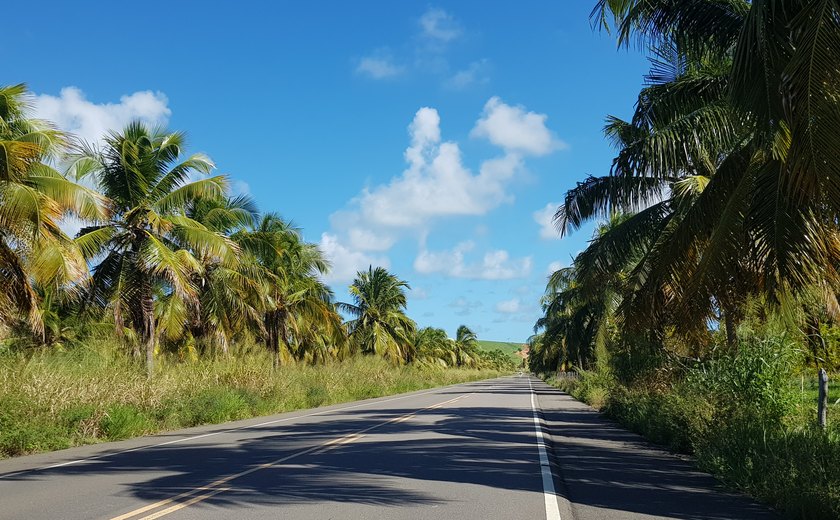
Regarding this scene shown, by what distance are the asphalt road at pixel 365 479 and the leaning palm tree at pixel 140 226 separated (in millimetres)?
6333

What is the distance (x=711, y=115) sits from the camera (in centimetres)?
1173

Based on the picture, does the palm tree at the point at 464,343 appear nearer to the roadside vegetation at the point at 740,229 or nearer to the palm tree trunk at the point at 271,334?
the palm tree trunk at the point at 271,334

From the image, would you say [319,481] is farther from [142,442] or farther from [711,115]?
[711,115]

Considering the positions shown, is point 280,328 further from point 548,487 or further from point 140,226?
point 548,487

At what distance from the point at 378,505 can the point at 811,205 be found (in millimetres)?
6030

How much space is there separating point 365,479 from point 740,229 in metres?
6.01

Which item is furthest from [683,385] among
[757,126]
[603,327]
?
[603,327]

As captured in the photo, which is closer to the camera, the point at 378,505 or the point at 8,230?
the point at 378,505

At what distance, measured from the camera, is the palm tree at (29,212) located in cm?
1172

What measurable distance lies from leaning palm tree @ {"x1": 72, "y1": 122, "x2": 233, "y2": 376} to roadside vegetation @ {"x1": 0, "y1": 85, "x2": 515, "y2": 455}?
44 mm

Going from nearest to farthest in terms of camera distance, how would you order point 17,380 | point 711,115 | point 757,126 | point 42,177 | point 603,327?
point 757,126 → point 711,115 → point 17,380 → point 42,177 → point 603,327

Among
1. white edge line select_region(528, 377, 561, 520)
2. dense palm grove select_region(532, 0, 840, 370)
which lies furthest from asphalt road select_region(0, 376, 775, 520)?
dense palm grove select_region(532, 0, 840, 370)

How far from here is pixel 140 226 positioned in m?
20.4

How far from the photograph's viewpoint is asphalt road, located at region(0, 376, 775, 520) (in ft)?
23.1
